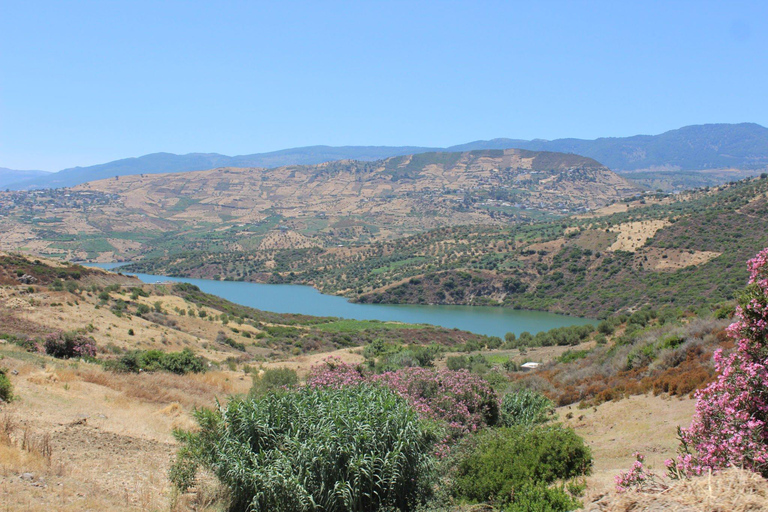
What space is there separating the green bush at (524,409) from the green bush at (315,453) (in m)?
5.18

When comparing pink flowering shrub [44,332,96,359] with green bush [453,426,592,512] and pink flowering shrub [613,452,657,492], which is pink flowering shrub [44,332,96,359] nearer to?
green bush [453,426,592,512]

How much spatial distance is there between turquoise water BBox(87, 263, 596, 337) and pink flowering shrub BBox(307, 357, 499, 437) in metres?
46.2

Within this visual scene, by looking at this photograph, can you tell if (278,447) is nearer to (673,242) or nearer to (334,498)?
(334,498)

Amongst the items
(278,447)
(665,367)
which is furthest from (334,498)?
(665,367)

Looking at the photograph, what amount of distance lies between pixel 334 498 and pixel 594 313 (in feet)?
219

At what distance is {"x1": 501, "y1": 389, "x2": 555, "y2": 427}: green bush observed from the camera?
43.9ft

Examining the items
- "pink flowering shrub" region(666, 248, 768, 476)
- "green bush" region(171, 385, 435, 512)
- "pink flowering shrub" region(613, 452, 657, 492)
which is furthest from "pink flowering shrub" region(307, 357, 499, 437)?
"pink flowering shrub" region(666, 248, 768, 476)

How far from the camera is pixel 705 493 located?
477 centimetres

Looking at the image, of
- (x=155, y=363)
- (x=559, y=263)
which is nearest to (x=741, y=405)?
(x=155, y=363)

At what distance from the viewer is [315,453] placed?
7.39 meters

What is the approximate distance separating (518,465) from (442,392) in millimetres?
4396

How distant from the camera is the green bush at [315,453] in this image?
7242 millimetres

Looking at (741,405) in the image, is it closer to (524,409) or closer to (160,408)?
(524,409)

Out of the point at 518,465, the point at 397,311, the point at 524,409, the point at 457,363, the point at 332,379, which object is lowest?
the point at 397,311
